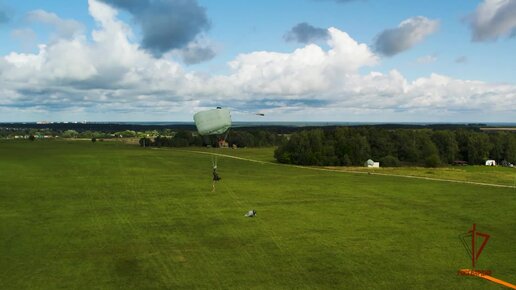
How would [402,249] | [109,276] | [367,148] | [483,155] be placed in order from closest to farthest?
[109,276]
[402,249]
[367,148]
[483,155]

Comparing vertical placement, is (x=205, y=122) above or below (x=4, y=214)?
above

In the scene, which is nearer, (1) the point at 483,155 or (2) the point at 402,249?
(2) the point at 402,249

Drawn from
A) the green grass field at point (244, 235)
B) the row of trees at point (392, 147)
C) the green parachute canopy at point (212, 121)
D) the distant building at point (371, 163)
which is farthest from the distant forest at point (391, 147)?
the green parachute canopy at point (212, 121)

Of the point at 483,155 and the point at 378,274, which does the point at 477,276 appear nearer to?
the point at 378,274

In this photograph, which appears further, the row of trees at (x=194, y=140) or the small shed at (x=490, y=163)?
the row of trees at (x=194, y=140)

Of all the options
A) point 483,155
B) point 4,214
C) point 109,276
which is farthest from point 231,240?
point 483,155

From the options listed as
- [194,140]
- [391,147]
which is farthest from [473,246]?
[194,140]

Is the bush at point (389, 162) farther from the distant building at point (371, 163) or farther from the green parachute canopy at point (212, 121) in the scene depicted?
the green parachute canopy at point (212, 121)
